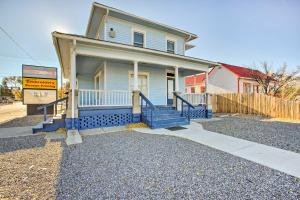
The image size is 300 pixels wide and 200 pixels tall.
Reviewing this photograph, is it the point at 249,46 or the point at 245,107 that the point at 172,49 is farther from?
the point at 249,46

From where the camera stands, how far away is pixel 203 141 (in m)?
5.40

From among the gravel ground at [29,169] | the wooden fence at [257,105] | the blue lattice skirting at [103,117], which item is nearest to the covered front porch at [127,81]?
the blue lattice skirting at [103,117]

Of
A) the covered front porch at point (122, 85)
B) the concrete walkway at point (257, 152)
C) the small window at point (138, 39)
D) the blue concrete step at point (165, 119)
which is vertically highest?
the small window at point (138, 39)

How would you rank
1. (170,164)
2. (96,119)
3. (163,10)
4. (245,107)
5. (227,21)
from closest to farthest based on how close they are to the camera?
(170,164)
(96,119)
(163,10)
(245,107)
(227,21)

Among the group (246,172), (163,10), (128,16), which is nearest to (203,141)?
(246,172)

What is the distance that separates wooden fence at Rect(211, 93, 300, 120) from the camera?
10734mm

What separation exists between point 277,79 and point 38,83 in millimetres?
25585

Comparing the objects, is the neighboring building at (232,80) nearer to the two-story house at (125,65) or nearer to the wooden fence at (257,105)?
the wooden fence at (257,105)

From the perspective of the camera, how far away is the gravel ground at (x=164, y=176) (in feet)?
7.77

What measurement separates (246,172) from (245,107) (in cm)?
1236

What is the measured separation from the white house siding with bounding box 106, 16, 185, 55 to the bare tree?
41.2 feet

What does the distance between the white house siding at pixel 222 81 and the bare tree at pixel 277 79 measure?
261 centimetres

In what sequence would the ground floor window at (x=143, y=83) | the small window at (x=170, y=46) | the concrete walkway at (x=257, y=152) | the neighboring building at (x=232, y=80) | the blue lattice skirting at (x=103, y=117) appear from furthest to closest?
1. the neighboring building at (x=232, y=80)
2. the small window at (x=170, y=46)
3. the ground floor window at (x=143, y=83)
4. the blue lattice skirting at (x=103, y=117)
5. the concrete walkway at (x=257, y=152)

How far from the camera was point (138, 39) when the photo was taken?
10.6 metres
